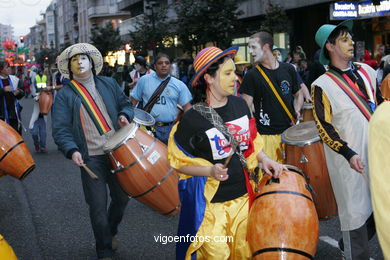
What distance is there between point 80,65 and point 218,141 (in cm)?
205

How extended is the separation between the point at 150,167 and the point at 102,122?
0.65 m

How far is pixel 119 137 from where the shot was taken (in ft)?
16.3

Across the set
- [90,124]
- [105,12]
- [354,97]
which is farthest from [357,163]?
[105,12]

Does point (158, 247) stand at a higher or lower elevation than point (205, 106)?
lower

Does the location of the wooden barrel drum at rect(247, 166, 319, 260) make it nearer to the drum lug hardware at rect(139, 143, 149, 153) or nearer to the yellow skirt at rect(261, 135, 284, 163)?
the drum lug hardware at rect(139, 143, 149, 153)

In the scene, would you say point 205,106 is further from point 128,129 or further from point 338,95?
point 128,129

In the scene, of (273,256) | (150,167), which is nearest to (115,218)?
(150,167)

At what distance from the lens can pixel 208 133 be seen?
3.64 metres

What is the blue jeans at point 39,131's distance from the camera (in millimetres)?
12403

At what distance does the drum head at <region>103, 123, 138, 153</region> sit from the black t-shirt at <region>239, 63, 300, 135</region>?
143 centimetres

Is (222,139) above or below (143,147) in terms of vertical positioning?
above

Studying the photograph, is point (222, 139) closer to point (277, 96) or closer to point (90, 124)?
point (90, 124)

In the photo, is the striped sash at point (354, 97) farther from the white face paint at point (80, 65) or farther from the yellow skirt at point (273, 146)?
the white face paint at point (80, 65)

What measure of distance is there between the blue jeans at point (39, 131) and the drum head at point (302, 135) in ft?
27.3
